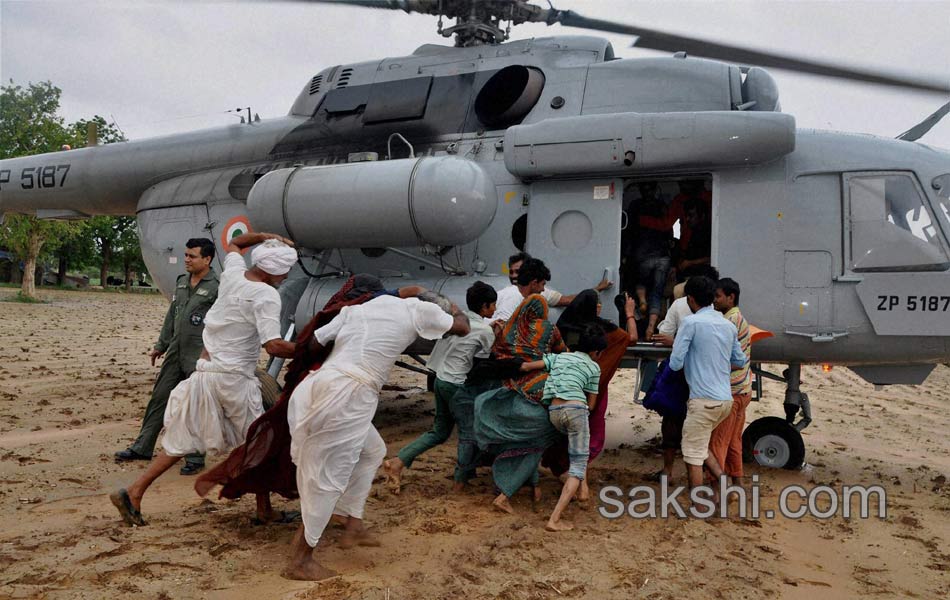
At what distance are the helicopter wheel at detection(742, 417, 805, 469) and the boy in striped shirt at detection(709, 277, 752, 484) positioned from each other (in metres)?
1.08

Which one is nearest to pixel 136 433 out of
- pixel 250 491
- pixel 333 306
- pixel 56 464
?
pixel 56 464

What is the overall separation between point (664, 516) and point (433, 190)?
3058 millimetres

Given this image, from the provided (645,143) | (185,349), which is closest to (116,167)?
(185,349)

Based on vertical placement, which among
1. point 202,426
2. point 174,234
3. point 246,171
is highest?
point 246,171

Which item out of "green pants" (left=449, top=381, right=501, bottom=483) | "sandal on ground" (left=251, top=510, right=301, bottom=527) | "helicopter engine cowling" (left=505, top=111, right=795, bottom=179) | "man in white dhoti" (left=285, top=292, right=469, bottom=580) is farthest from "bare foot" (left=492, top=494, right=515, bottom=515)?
"helicopter engine cowling" (left=505, top=111, right=795, bottom=179)

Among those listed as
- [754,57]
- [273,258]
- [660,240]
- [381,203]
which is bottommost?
[273,258]

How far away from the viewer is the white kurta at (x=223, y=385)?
414 cm

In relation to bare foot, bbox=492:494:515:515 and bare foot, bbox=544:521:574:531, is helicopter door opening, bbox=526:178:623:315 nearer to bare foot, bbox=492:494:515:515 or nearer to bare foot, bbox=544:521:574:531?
bare foot, bbox=492:494:515:515

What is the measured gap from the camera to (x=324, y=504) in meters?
3.46

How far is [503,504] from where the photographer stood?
464 cm

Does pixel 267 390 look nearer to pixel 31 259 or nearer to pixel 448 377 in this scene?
pixel 448 377

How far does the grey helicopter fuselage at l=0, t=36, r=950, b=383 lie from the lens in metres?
5.61

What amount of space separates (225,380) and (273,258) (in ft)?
2.55

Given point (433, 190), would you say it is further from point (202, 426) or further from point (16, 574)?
point (16, 574)
